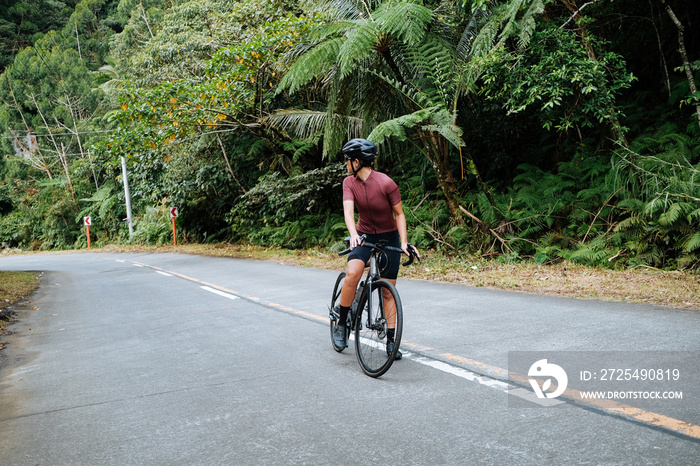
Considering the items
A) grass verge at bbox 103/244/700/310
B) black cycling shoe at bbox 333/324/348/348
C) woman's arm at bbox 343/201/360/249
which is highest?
woman's arm at bbox 343/201/360/249

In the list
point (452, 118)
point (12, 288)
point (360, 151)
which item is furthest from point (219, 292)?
point (360, 151)

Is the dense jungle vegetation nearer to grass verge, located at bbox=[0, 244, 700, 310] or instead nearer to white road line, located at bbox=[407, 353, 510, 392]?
grass verge, located at bbox=[0, 244, 700, 310]

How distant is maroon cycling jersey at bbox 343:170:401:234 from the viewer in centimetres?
509

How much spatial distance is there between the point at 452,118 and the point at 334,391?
26.9 feet

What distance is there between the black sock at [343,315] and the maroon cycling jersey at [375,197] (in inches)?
30.3

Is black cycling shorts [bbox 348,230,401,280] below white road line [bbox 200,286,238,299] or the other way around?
the other way around

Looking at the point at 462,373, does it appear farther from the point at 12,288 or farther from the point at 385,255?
the point at 12,288

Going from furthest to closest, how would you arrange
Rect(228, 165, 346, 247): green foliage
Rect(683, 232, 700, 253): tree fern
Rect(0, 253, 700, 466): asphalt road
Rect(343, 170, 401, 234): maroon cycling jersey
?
Rect(228, 165, 346, 247): green foliage
Rect(683, 232, 700, 253): tree fern
Rect(343, 170, 401, 234): maroon cycling jersey
Rect(0, 253, 700, 466): asphalt road

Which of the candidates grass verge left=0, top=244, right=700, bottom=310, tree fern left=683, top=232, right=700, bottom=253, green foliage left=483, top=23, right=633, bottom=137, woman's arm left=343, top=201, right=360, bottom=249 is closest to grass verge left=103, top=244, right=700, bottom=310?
grass verge left=0, top=244, right=700, bottom=310

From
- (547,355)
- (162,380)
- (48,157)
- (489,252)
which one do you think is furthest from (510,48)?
(48,157)

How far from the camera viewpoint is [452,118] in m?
11.6

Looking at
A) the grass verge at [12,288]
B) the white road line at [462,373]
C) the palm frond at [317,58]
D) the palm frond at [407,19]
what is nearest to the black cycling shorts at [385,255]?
the white road line at [462,373]

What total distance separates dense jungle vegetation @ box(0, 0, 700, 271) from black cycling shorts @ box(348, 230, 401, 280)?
5.95 m

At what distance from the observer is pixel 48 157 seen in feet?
157
